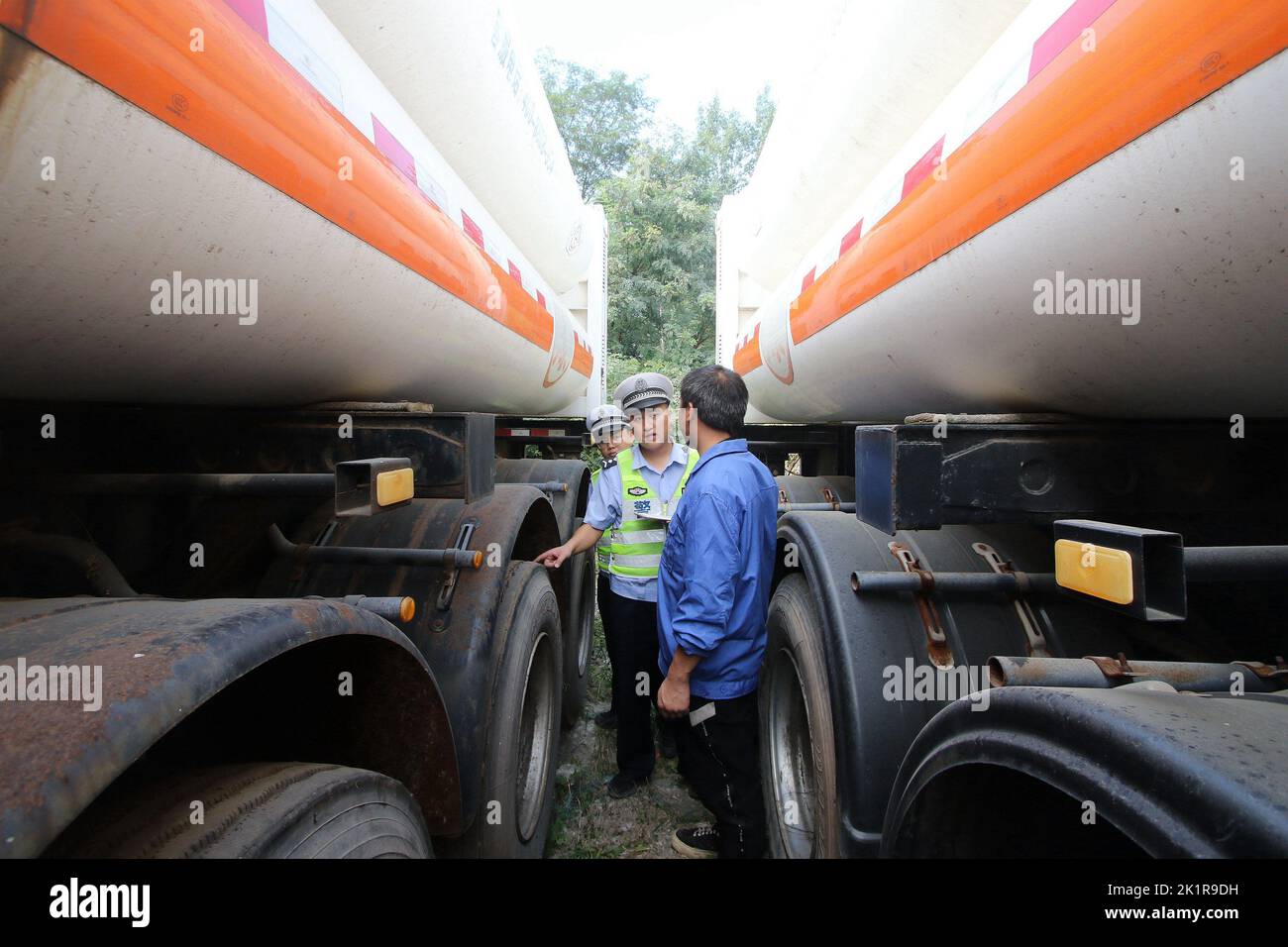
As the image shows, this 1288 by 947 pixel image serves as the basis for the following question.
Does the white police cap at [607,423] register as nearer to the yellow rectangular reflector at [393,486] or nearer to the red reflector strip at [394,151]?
the red reflector strip at [394,151]

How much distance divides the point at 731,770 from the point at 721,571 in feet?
2.36

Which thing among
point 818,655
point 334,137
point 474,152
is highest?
point 474,152

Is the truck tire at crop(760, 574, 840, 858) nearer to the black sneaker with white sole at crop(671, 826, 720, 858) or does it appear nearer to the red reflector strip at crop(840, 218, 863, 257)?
the black sneaker with white sole at crop(671, 826, 720, 858)

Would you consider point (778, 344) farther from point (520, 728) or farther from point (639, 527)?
point (520, 728)

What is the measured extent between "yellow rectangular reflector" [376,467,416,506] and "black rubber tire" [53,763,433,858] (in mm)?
650

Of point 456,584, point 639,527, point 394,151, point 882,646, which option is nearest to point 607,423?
point 639,527

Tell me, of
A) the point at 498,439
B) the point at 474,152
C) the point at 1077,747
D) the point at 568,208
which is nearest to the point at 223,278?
the point at 1077,747

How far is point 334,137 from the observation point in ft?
4.71

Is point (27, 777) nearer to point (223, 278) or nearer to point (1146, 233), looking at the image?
point (223, 278)

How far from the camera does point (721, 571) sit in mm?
1872

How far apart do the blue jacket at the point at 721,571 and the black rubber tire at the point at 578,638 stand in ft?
3.67

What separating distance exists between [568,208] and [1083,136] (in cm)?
414

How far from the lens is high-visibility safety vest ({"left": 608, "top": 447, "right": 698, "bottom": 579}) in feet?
9.06

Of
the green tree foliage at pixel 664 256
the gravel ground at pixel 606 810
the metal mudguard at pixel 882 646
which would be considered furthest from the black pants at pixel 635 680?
the green tree foliage at pixel 664 256
